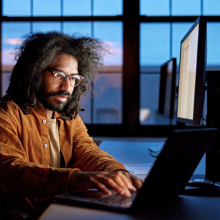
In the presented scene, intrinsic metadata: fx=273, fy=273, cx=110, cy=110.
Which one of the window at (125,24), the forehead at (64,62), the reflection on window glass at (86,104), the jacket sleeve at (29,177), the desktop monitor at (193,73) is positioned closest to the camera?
the jacket sleeve at (29,177)

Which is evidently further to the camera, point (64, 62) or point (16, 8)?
point (16, 8)

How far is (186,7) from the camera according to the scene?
2973 millimetres

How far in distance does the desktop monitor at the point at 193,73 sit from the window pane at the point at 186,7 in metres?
1.79

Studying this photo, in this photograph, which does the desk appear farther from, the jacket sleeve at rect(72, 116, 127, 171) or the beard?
the beard

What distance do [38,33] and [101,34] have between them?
1.47m

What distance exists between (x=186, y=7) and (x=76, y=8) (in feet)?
3.94

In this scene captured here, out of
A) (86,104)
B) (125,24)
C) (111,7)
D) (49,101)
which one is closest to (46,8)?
(111,7)

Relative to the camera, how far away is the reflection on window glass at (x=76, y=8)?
3.00 metres

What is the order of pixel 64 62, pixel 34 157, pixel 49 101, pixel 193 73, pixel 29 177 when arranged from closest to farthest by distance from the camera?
pixel 29 177
pixel 193 73
pixel 34 157
pixel 49 101
pixel 64 62

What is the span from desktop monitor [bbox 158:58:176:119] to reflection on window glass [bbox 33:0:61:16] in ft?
4.63

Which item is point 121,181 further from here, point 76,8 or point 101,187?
point 76,8

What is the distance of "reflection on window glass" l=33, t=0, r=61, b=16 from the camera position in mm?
2998

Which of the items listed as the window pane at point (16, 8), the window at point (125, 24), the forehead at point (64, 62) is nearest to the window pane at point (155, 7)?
the window at point (125, 24)

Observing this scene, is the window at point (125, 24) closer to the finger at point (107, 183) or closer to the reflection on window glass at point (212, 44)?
the reflection on window glass at point (212, 44)
